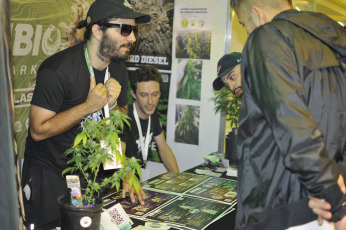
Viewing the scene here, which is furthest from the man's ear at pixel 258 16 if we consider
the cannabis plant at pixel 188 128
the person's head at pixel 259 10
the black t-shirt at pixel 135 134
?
the cannabis plant at pixel 188 128

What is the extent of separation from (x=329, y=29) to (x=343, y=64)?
0.14m

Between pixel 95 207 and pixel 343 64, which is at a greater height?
pixel 343 64

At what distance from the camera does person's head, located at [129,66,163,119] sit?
3479 millimetres

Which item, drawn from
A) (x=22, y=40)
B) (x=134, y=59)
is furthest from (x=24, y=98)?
(x=134, y=59)

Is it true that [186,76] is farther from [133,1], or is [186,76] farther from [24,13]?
[24,13]

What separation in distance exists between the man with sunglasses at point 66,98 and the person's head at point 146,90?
851 mm

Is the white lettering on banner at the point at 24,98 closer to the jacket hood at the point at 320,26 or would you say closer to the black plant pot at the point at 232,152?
the black plant pot at the point at 232,152

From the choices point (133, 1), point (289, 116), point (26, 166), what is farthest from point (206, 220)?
point (133, 1)

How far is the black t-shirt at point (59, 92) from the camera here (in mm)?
2344

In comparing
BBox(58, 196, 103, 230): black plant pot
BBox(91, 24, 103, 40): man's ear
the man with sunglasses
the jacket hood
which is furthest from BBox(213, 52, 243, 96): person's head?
BBox(58, 196, 103, 230): black plant pot

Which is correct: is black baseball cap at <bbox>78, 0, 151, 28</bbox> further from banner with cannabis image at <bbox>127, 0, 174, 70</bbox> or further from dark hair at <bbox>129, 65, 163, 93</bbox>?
banner with cannabis image at <bbox>127, 0, 174, 70</bbox>

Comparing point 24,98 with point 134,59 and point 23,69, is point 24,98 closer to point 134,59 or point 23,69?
point 23,69

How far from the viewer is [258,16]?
1637 millimetres

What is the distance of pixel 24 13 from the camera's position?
3680 mm
